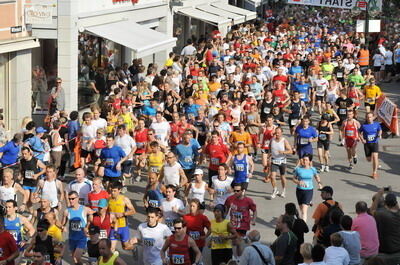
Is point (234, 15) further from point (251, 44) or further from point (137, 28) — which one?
point (137, 28)

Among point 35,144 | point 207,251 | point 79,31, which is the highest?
point 79,31

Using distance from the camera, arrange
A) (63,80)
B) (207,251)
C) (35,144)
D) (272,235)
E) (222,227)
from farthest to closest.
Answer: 1. (63,80)
2. (35,144)
3. (272,235)
4. (207,251)
5. (222,227)

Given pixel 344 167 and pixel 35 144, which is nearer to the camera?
pixel 35 144

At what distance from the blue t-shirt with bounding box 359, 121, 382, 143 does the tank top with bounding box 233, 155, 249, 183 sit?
394cm

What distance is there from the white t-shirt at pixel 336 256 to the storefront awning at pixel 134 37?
1426 centimetres

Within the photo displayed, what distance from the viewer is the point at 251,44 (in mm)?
35188

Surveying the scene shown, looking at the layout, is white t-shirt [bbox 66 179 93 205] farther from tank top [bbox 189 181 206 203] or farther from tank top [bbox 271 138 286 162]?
tank top [bbox 271 138 286 162]

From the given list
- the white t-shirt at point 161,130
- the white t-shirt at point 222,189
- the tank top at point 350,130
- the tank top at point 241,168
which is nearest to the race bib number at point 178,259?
the white t-shirt at point 222,189

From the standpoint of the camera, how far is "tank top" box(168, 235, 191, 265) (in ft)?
40.0

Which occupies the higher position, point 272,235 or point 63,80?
point 63,80

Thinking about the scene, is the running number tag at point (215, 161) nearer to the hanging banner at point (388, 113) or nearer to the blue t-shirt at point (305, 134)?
the blue t-shirt at point (305, 134)

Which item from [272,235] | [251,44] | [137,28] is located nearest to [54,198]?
[272,235]

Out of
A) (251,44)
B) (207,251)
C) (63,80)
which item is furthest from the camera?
(251,44)

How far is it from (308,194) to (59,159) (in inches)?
211
